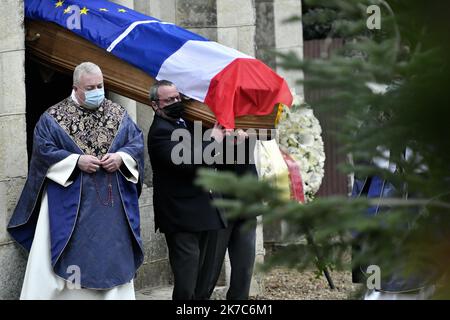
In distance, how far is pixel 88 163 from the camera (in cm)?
691

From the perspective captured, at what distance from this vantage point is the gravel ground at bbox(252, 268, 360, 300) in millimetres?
9672

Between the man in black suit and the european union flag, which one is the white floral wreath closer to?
the european union flag

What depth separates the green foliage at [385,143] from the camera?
2863 millimetres

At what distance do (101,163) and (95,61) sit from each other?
1.05 metres

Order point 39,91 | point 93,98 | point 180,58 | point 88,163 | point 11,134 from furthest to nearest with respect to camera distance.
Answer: point 39,91 → point 180,58 → point 11,134 → point 93,98 → point 88,163

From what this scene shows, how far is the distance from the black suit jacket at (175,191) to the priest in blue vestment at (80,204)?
0.23 metres

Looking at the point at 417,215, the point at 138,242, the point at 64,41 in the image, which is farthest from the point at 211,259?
the point at 417,215

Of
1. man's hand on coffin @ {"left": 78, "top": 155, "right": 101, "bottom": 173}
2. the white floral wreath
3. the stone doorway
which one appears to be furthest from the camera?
the white floral wreath

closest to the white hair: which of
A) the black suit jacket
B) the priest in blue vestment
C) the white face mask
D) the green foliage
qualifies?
the priest in blue vestment

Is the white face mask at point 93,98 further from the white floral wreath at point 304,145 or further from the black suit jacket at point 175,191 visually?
the white floral wreath at point 304,145

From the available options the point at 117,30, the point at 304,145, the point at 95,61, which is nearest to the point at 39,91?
the point at 95,61

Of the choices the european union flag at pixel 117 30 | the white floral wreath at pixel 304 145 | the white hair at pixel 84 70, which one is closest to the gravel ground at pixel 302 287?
the white floral wreath at pixel 304 145

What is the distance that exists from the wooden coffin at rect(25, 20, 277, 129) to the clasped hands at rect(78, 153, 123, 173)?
31.8 inches

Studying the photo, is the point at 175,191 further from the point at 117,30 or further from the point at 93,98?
the point at 117,30
